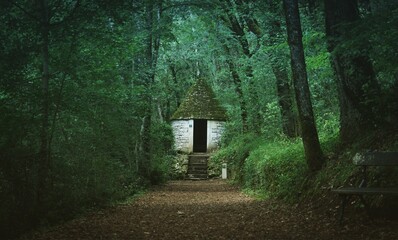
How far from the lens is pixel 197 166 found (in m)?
27.2

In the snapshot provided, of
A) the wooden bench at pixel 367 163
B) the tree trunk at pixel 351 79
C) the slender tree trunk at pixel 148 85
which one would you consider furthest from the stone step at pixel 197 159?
the wooden bench at pixel 367 163

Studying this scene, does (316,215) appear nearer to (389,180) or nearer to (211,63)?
(389,180)

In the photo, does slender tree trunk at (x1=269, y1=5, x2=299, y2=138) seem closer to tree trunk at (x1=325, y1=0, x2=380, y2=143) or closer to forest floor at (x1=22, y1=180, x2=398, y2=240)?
tree trunk at (x1=325, y1=0, x2=380, y2=143)

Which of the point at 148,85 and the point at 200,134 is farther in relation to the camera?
the point at 200,134

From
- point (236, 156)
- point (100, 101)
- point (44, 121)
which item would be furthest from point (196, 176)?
point (44, 121)

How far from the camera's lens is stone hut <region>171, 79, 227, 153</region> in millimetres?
30031

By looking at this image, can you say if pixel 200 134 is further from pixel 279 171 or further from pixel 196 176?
pixel 279 171

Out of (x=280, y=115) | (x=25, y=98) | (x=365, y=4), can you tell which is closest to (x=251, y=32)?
(x=280, y=115)

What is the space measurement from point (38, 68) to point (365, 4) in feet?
27.8

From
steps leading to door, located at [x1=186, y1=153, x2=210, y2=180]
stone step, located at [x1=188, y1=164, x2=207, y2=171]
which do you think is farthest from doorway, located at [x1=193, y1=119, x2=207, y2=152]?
stone step, located at [x1=188, y1=164, x2=207, y2=171]

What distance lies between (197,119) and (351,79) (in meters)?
21.2

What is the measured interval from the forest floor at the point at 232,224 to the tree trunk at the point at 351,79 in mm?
2217

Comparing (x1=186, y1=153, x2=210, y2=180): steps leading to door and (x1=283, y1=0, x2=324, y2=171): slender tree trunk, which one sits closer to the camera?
(x1=283, y1=0, x2=324, y2=171): slender tree trunk

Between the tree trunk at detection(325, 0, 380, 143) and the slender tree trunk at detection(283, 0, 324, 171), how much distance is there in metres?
0.73
